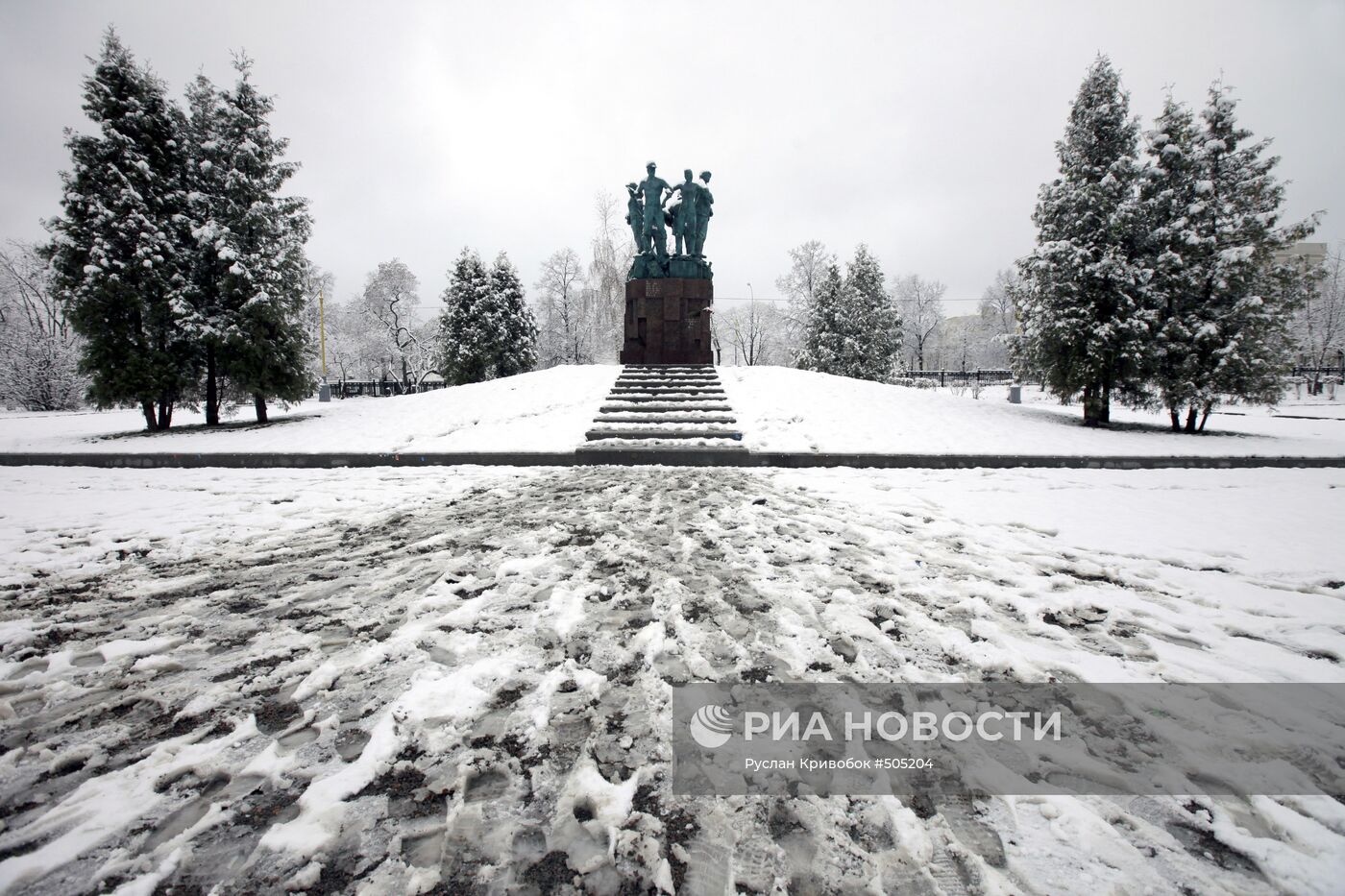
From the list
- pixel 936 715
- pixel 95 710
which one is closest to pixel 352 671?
pixel 95 710

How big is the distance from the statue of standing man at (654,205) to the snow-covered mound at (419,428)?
15.1ft

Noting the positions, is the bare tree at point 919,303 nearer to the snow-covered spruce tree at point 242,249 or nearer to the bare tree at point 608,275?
the bare tree at point 608,275

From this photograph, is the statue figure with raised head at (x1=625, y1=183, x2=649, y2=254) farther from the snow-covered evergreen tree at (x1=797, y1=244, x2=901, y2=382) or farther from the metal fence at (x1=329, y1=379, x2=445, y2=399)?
A: the metal fence at (x1=329, y1=379, x2=445, y2=399)

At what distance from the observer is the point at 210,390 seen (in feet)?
41.9

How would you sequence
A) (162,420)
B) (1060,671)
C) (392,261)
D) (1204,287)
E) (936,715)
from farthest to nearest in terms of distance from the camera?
(392,261) < (162,420) < (1204,287) < (1060,671) < (936,715)

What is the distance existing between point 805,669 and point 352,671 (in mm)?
1894

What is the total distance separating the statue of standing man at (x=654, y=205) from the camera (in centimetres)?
1569

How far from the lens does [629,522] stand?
4.48m

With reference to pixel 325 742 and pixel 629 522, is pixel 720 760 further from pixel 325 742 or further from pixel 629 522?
pixel 629 522

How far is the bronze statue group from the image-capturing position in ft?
51.4

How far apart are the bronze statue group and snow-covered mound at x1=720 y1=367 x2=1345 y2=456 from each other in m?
4.98

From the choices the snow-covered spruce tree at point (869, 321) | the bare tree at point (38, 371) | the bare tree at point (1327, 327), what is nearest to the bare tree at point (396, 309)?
the bare tree at point (38, 371)

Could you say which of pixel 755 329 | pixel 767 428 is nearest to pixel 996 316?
pixel 755 329

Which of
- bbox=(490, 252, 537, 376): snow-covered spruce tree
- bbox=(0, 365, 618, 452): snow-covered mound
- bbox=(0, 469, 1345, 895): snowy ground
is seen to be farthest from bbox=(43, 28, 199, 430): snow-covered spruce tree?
bbox=(490, 252, 537, 376): snow-covered spruce tree
